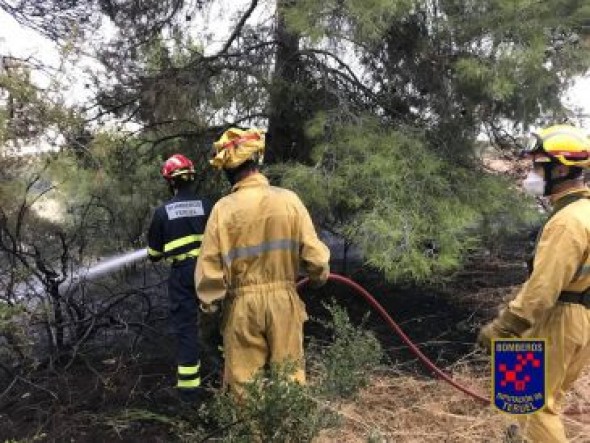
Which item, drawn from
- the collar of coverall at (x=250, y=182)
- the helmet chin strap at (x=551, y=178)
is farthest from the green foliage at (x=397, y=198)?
the helmet chin strap at (x=551, y=178)

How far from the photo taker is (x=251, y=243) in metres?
3.25

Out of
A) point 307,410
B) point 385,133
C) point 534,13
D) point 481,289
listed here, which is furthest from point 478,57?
point 307,410

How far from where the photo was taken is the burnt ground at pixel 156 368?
421cm

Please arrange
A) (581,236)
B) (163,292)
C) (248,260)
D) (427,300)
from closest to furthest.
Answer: (581,236) → (248,260) → (427,300) → (163,292)

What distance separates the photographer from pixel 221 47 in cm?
645

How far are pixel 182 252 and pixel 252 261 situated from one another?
1.30m

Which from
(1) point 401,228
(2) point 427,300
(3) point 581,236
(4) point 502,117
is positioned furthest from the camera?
(2) point 427,300

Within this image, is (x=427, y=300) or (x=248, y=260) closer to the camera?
(x=248, y=260)

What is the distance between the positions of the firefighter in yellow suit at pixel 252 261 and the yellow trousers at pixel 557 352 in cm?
109

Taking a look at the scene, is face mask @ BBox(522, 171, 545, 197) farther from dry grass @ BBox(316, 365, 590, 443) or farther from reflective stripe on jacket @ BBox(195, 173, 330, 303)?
dry grass @ BBox(316, 365, 590, 443)

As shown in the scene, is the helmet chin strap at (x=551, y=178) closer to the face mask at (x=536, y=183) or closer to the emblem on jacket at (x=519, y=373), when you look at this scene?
the face mask at (x=536, y=183)

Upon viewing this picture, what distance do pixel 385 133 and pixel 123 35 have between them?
2.75m

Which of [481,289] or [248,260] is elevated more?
[248,260]

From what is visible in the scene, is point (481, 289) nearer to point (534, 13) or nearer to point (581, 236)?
point (534, 13)
